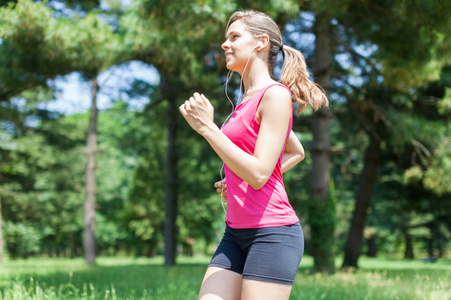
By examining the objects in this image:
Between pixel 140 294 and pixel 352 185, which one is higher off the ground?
pixel 352 185

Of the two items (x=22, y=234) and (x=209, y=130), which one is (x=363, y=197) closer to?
(x=209, y=130)

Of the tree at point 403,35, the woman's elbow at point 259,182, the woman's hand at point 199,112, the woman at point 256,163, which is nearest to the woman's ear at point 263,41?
the woman at point 256,163

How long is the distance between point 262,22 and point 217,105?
12814mm

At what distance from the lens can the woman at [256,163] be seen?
1.76m

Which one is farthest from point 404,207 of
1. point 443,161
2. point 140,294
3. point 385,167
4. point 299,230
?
point 299,230

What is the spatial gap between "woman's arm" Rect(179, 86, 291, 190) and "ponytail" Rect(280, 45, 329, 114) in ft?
0.91

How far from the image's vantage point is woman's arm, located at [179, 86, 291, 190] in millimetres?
1729

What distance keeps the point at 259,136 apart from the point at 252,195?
0.85 feet

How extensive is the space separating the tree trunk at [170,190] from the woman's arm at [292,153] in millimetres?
14013

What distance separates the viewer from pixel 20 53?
9.80 metres

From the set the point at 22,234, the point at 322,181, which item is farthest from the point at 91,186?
the point at 322,181

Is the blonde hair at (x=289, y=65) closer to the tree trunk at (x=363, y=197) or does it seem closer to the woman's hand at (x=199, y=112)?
the woman's hand at (x=199, y=112)

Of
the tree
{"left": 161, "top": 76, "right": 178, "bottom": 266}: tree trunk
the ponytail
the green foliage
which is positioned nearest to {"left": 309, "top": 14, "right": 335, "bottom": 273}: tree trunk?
the tree

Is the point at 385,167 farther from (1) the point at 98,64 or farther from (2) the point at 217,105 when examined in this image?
(1) the point at 98,64
